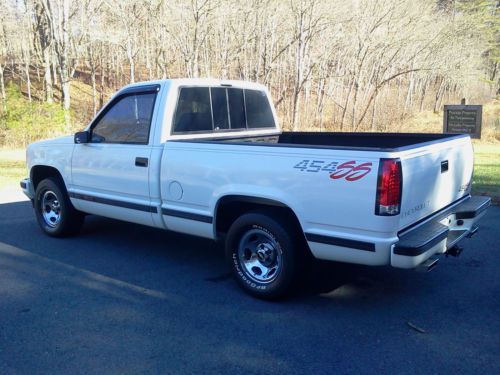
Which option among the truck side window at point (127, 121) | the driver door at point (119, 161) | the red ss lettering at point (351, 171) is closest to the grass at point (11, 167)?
the driver door at point (119, 161)

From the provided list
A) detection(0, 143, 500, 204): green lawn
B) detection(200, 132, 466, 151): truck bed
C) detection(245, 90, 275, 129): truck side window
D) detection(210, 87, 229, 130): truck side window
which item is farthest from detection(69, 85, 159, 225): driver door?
detection(0, 143, 500, 204): green lawn

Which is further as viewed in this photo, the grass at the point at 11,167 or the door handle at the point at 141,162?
the grass at the point at 11,167

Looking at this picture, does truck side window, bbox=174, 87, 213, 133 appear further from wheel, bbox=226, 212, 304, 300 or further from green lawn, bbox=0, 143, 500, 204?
green lawn, bbox=0, 143, 500, 204

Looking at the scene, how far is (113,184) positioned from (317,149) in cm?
260

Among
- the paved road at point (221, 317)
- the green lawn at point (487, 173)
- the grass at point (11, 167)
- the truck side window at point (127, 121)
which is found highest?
the truck side window at point (127, 121)

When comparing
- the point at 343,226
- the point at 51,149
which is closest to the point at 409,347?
the point at 343,226

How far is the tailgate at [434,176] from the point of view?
11.5 ft

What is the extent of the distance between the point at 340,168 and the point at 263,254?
1.17 meters

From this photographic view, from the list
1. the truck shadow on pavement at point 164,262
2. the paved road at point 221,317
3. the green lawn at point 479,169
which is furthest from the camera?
the green lawn at point 479,169

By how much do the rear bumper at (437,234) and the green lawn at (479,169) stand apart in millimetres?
3958

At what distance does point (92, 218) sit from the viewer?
23.9 ft

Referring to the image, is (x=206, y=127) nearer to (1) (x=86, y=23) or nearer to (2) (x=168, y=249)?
(2) (x=168, y=249)

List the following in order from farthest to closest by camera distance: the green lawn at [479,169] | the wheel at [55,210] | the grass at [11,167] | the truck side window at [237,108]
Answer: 1. the grass at [11,167]
2. the green lawn at [479,169]
3. the wheel at [55,210]
4. the truck side window at [237,108]

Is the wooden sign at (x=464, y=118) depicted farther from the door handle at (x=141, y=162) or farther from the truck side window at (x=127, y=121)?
the door handle at (x=141, y=162)
